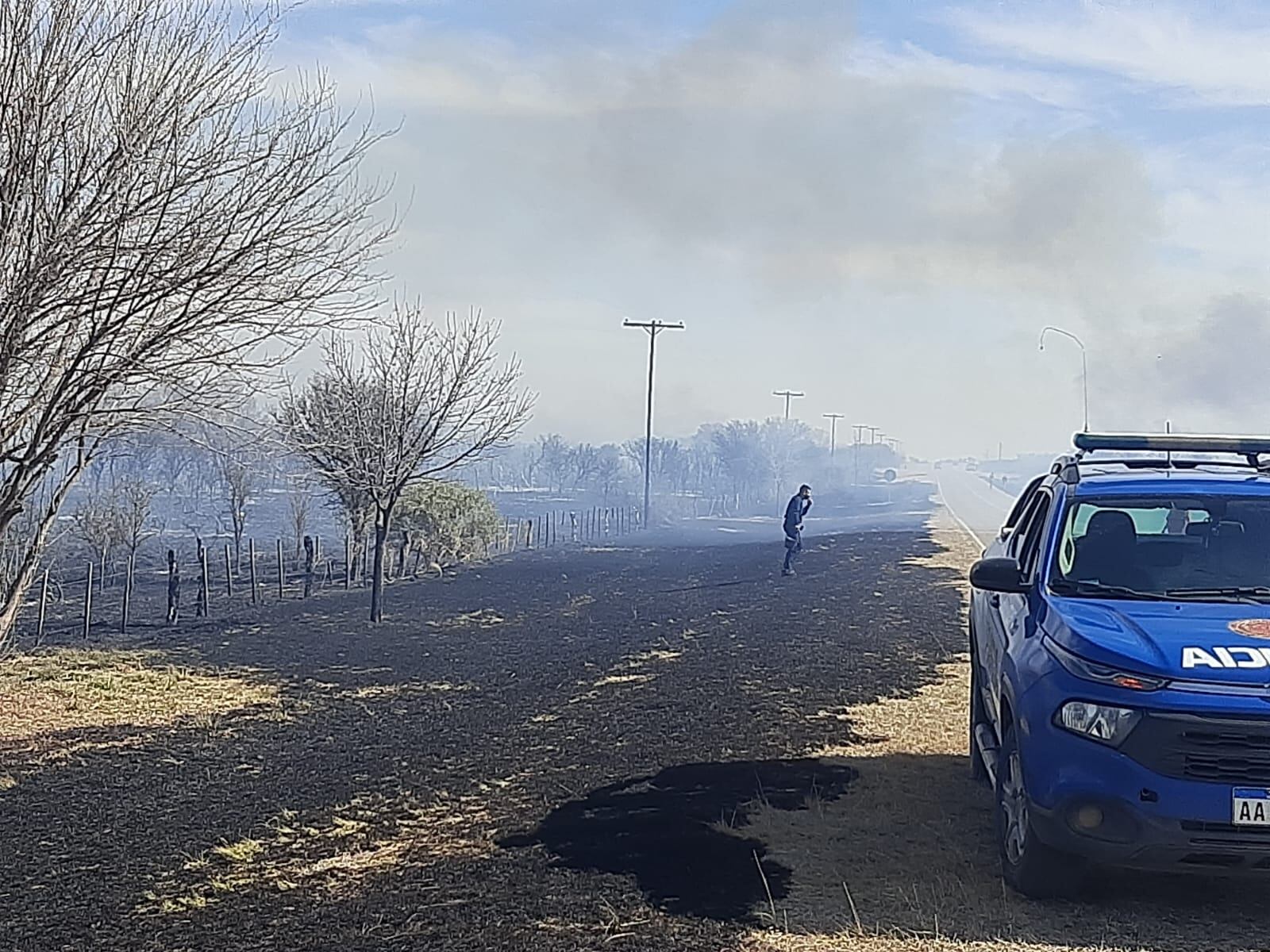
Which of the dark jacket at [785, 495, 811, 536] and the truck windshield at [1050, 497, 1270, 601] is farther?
the dark jacket at [785, 495, 811, 536]

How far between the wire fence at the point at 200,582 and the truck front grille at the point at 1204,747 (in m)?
17.9

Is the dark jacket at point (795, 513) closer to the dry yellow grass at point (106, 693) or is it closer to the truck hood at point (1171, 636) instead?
the dry yellow grass at point (106, 693)

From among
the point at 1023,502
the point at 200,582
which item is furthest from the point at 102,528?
the point at 1023,502

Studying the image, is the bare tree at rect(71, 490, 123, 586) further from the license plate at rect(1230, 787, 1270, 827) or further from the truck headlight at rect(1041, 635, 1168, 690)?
the license plate at rect(1230, 787, 1270, 827)

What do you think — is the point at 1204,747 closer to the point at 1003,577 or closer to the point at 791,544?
the point at 1003,577

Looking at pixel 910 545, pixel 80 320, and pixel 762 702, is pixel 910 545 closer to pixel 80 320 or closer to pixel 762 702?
pixel 762 702

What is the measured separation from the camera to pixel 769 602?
22.2m

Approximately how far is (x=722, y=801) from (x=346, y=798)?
246cm

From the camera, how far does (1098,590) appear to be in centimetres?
631

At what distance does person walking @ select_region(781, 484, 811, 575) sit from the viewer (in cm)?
2698

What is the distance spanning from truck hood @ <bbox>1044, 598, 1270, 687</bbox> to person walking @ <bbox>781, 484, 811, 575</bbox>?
20.4 metres

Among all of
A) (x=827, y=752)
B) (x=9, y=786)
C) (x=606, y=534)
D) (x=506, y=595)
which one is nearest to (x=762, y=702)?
(x=827, y=752)

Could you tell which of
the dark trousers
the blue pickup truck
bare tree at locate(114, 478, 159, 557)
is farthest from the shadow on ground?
bare tree at locate(114, 478, 159, 557)

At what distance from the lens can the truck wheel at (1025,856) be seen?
5.63 m
